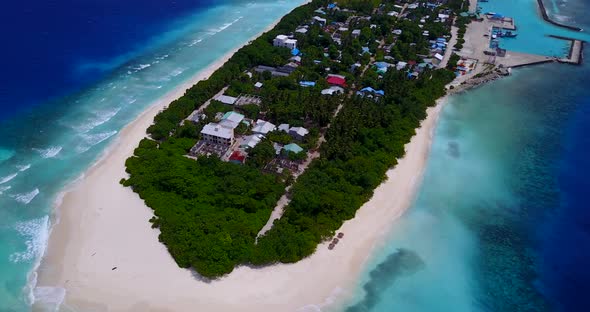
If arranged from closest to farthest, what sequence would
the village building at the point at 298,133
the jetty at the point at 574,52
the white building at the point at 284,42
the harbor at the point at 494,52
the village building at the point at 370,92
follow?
the village building at the point at 298,133, the village building at the point at 370,92, the harbor at the point at 494,52, the white building at the point at 284,42, the jetty at the point at 574,52

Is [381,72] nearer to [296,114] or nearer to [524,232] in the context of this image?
[296,114]

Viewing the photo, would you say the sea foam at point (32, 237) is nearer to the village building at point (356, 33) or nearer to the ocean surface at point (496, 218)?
the ocean surface at point (496, 218)

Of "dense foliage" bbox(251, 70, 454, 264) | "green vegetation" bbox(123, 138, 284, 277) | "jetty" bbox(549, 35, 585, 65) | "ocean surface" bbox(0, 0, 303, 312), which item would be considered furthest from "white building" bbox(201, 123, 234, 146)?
"jetty" bbox(549, 35, 585, 65)

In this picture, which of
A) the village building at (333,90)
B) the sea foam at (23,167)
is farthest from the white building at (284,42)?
the sea foam at (23,167)

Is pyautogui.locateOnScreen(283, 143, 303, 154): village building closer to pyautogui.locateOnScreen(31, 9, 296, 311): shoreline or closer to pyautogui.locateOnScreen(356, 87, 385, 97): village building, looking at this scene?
pyautogui.locateOnScreen(31, 9, 296, 311): shoreline

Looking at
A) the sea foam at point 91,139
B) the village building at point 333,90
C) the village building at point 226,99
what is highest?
the village building at point 226,99

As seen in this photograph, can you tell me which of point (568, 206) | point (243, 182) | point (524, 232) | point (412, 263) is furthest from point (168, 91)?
point (568, 206)

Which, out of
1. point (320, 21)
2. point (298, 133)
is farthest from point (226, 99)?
point (320, 21)
